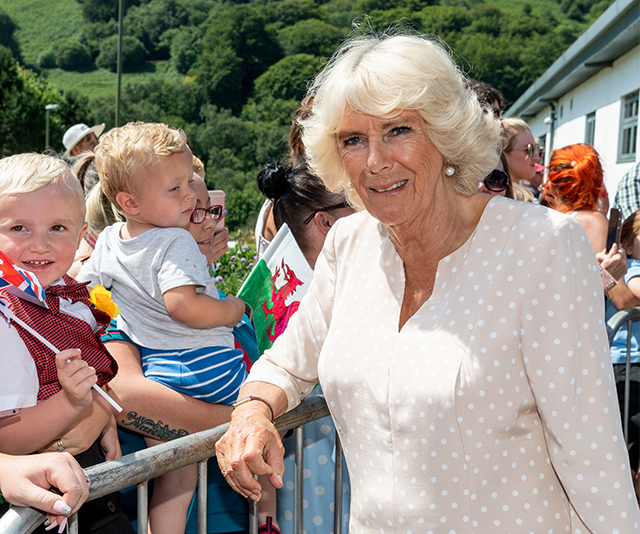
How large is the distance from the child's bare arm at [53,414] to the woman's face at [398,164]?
0.91m

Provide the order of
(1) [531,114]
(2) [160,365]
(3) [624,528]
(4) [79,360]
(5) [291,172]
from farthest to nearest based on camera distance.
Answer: (1) [531,114] < (5) [291,172] < (2) [160,365] < (4) [79,360] < (3) [624,528]

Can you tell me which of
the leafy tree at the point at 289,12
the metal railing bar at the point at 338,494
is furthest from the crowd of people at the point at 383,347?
the leafy tree at the point at 289,12

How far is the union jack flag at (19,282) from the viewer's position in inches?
62.7

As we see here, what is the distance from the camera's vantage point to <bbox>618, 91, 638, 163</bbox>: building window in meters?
12.5

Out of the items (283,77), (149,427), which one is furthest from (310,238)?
(283,77)

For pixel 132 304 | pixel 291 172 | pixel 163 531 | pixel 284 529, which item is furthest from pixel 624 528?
pixel 291 172

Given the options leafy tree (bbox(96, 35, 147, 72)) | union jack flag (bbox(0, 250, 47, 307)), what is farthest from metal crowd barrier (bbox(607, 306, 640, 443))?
leafy tree (bbox(96, 35, 147, 72))

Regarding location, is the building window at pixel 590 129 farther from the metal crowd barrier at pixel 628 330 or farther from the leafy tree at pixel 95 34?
the leafy tree at pixel 95 34

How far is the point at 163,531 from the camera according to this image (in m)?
2.31

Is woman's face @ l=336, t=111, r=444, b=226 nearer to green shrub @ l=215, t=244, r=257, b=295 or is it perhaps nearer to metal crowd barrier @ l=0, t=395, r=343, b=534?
metal crowd barrier @ l=0, t=395, r=343, b=534

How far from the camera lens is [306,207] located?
2.84 m

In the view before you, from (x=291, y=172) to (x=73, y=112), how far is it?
171 feet

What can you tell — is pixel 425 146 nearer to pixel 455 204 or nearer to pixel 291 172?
pixel 455 204

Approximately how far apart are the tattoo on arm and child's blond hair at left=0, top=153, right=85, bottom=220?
754mm
